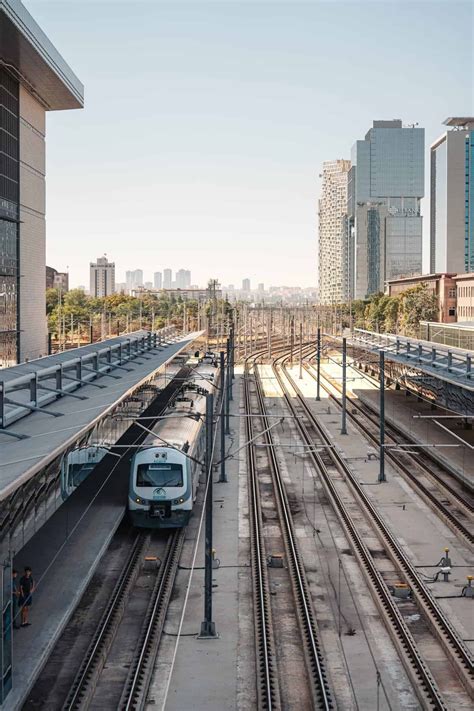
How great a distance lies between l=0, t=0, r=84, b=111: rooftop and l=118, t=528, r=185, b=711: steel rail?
37692mm

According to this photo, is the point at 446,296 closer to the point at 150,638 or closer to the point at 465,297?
the point at 465,297

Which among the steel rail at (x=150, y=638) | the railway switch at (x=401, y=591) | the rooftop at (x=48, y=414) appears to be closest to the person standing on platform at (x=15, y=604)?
the steel rail at (x=150, y=638)

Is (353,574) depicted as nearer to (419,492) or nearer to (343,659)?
(343,659)

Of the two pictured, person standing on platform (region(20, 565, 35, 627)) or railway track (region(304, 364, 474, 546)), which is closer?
person standing on platform (region(20, 565, 35, 627))

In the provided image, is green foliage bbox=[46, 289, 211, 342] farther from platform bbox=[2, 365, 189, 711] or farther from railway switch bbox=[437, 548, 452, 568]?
railway switch bbox=[437, 548, 452, 568]

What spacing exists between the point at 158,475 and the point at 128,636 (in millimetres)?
7112

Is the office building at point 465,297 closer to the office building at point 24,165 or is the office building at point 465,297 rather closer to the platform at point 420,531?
the office building at point 24,165

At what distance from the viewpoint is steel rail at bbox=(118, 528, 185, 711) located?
47.1 ft

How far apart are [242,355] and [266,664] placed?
9514 cm

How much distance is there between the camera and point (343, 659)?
16.1 meters

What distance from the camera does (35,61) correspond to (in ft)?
181

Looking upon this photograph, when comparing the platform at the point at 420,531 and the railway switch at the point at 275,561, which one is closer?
the platform at the point at 420,531

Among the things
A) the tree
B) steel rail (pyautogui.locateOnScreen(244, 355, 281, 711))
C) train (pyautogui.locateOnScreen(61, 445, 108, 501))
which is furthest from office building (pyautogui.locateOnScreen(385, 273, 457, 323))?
train (pyautogui.locateOnScreen(61, 445, 108, 501))

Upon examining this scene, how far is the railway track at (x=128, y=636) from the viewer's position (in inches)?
565
